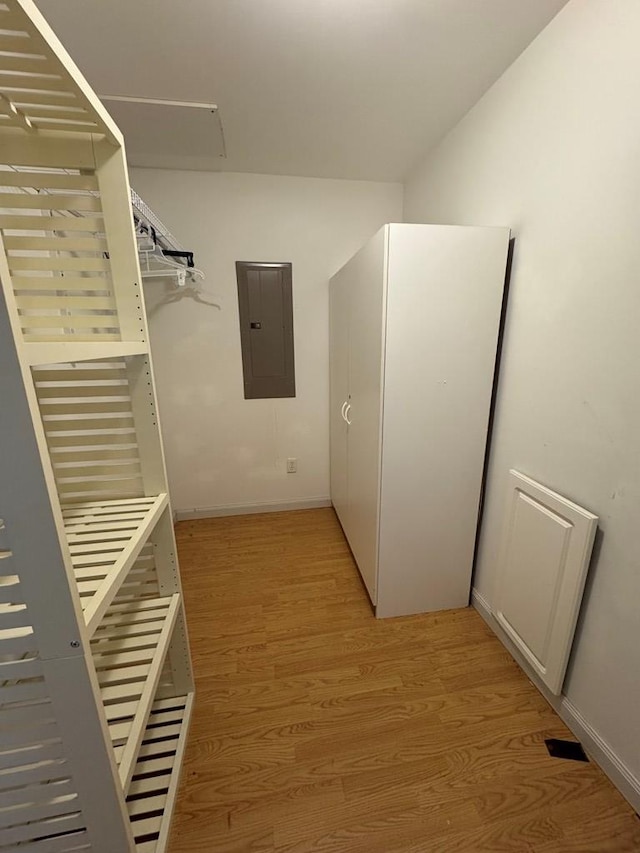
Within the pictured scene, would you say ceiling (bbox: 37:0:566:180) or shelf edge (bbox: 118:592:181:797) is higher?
ceiling (bbox: 37:0:566:180)

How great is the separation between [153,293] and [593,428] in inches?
99.5

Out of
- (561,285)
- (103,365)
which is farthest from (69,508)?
(561,285)

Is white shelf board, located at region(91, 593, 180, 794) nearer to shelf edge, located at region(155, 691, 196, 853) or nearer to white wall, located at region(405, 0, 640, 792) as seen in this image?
shelf edge, located at region(155, 691, 196, 853)

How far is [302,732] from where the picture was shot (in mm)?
1300

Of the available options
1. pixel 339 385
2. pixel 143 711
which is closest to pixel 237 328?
pixel 339 385

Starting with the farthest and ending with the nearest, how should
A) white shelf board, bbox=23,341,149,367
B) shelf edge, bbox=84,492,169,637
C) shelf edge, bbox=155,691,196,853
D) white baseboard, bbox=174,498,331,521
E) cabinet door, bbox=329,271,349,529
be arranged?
white baseboard, bbox=174,498,331,521
cabinet door, bbox=329,271,349,529
shelf edge, bbox=155,691,196,853
shelf edge, bbox=84,492,169,637
white shelf board, bbox=23,341,149,367

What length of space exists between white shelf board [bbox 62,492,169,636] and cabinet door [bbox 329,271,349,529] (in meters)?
1.31

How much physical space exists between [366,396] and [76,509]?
126 centimetres

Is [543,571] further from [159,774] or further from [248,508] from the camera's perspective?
[248,508]

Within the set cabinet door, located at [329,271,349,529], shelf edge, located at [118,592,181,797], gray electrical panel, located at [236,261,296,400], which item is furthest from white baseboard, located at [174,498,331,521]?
shelf edge, located at [118,592,181,797]

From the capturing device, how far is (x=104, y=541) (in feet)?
3.13

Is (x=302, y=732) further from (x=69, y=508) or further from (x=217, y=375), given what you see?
(x=217, y=375)

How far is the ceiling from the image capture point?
3.74 feet

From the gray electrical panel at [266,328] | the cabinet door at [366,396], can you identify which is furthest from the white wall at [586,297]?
the gray electrical panel at [266,328]
